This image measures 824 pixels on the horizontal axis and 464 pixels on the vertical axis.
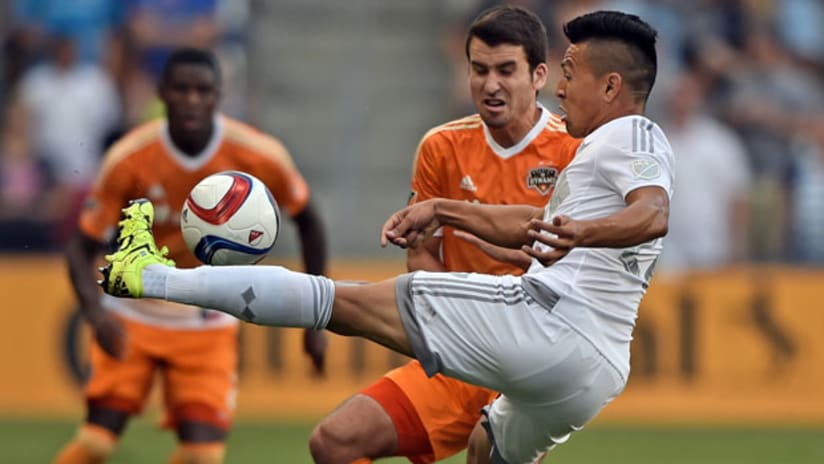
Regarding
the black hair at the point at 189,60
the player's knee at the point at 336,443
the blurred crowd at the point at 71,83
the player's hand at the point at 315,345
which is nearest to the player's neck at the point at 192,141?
the black hair at the point at 189,60

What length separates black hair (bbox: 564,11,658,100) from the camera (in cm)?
658

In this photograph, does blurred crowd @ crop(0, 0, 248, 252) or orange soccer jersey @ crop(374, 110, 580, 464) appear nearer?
orange soccer jersey @ crop(374, 110, 580, 464)

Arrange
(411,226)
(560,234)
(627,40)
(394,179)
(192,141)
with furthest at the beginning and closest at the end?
1. (394,179)
2. (192,141)
3. (411,226)
4. (627,40)
5. (560,234)

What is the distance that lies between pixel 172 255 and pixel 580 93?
304 cm

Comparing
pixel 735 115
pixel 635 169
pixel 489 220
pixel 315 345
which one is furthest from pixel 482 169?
pixel 735 115

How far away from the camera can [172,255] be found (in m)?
8.87

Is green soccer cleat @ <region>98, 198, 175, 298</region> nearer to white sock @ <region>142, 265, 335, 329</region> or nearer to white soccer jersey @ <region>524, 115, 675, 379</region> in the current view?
white sock @ <region>142, 265, 335, 329</region>

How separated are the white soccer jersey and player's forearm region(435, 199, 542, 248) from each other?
376mm

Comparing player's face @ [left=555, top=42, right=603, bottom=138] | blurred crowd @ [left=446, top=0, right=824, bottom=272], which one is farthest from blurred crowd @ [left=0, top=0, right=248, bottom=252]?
player's face @ [left=555, top=42, right=603, bottom=138]

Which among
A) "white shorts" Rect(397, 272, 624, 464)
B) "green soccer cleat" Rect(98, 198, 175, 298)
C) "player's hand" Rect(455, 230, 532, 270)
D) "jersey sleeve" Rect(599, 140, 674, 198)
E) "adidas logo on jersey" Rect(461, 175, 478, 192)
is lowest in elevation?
"white shorts" Rect(397, 272, 624, 464)

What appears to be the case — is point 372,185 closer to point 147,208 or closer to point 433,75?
point 433,75

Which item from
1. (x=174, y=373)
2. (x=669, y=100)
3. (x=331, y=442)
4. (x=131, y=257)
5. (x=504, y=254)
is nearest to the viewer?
(x=131, y=257)

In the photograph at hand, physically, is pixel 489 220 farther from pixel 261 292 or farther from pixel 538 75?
pixel 261 292

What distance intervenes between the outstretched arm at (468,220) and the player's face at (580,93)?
49cm
